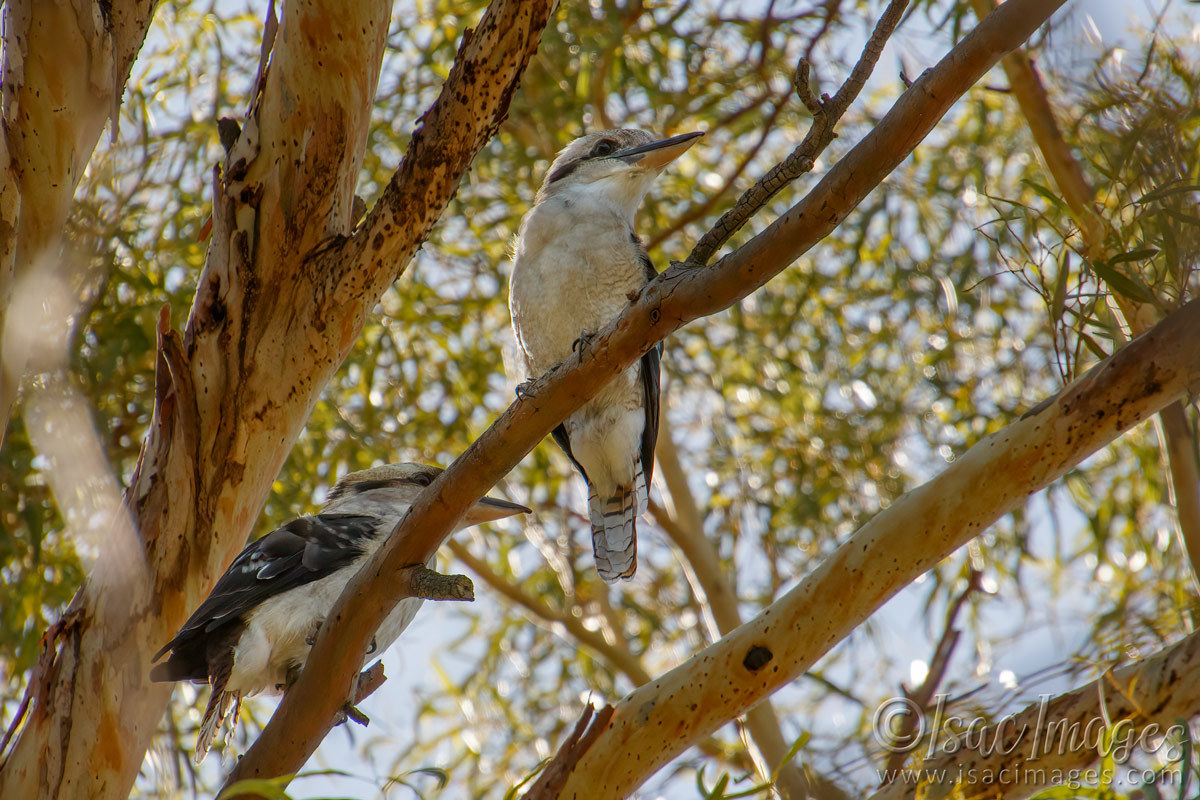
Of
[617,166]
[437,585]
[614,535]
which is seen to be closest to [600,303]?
[617,166]

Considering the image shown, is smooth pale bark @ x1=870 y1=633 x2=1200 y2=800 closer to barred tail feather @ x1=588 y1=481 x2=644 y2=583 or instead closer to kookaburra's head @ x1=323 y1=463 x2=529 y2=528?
barred tail feather @ x1=588 y1=481 x2=644 y2=583

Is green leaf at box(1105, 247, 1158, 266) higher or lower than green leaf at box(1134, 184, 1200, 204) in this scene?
lower

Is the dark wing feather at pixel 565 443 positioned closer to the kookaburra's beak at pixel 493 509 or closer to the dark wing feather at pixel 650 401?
the dark wing feather at pixel 650 401

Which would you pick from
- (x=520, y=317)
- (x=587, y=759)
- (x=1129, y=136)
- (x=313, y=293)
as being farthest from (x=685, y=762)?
(x=1129, y=136)

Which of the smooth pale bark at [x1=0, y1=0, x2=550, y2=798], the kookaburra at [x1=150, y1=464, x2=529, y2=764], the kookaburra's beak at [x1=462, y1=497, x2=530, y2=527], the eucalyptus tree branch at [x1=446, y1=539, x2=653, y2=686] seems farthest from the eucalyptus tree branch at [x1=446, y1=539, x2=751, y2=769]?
the smooth pale bark at [x1=0, y1=0, x2=550, y2=798]

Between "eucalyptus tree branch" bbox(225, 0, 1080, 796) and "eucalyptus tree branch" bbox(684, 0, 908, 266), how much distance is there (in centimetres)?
6

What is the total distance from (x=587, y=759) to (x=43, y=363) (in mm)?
1757

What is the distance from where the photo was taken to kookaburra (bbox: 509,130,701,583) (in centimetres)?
294

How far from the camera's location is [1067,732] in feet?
5.76

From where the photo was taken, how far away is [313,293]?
2.14m

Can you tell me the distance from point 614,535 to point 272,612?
3.04 ft

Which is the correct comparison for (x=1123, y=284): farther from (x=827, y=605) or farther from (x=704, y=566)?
(x=704, y=566)

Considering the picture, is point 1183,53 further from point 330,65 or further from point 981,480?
point 330,65

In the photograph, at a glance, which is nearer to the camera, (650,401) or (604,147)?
(650,401)
